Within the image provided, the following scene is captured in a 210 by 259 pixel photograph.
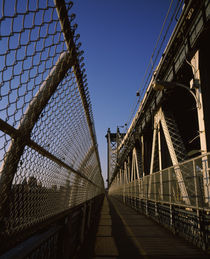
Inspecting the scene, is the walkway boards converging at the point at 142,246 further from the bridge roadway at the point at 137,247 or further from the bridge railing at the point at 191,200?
the bridge railing at the point at 191,200

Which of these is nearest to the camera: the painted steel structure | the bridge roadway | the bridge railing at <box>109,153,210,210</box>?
the bridge roadway

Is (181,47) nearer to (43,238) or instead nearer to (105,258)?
(105,258)

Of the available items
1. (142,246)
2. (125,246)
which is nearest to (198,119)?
(142,246)

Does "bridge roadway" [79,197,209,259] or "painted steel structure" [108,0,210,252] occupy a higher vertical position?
"painted steel structure" [108,0,210,252]

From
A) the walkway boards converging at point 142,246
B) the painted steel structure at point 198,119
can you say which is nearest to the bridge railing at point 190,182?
→ the painted steel structure at point 198,119

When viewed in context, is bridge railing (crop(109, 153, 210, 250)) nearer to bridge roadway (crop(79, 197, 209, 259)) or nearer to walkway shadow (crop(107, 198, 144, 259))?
bridge roadway (crop(79, 197, 209, 259))

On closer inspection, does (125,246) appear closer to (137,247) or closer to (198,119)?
(137,247)

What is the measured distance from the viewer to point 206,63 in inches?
253

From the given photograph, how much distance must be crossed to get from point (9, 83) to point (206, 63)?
249 inches

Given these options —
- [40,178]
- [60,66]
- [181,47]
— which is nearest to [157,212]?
[181,47]

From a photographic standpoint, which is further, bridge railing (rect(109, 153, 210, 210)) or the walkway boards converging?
bridge railing (rect(109, 153, 210, 210))

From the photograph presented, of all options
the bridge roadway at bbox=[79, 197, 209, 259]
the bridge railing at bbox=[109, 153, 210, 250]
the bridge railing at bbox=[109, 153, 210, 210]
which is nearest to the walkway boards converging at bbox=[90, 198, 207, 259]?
the bridge roadway at bbox=[79, 197, 209, 259]

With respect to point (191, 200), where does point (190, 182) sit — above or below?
above

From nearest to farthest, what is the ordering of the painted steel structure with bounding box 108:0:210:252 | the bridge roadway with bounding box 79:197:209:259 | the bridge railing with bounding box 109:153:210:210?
1. the bridge roadway with bounding box 79:197:209:259
2. the bridge railing with bounding box 109:153:210:210
3. the painted steel structure with bounding box 108:0:210:252
